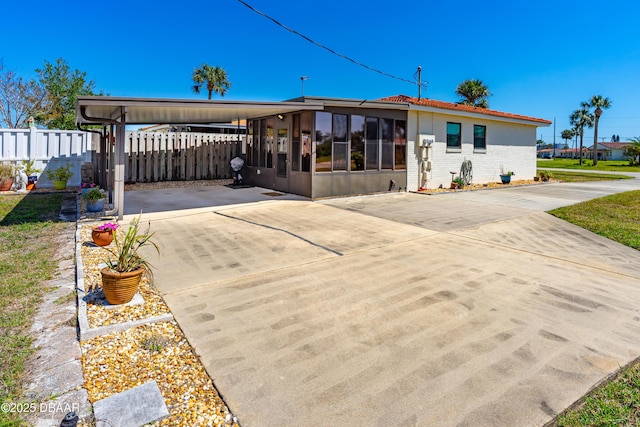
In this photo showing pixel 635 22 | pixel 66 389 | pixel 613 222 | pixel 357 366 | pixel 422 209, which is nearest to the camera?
pixel 66 389

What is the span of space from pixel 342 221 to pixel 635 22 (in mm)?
14344

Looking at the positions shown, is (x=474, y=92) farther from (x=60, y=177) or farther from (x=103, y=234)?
(x=103, y=234)

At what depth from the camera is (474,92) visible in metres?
30.3

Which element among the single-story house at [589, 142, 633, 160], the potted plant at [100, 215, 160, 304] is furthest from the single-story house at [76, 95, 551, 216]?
the single-story house at [589, 142, 633, 160]

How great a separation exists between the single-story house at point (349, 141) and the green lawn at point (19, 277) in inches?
66.0

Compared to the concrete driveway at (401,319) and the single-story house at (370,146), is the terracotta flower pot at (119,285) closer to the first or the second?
the concrete driveway at (401,319)

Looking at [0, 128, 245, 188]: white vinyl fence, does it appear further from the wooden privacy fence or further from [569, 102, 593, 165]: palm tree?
[569, 102, 593, 165]: palm tree

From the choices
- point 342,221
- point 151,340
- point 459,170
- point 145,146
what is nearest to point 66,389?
point 151,340

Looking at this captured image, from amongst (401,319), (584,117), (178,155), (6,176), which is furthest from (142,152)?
(584,117)

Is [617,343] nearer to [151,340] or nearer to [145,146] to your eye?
[151,340]

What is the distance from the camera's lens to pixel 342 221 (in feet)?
26.0

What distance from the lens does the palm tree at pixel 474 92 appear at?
30.3 m

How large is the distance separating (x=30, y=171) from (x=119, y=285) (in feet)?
40.1

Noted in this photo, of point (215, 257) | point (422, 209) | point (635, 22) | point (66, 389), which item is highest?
point (635, 22)
